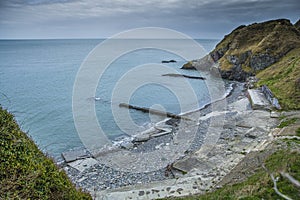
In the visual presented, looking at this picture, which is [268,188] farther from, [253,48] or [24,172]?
[253,48]

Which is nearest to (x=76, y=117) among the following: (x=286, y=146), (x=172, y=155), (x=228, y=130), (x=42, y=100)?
(x=42, y=100)

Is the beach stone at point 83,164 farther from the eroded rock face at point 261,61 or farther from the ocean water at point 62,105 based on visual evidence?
the eroded rock face at point 261,61

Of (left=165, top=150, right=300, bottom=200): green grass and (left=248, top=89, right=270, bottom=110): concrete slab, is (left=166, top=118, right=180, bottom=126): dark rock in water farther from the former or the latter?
(left=165, top=150, right=300, bottom=200): green grass

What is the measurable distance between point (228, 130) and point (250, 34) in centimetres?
5575

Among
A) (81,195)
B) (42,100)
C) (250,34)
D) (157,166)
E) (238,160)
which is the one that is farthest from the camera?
(250,34)

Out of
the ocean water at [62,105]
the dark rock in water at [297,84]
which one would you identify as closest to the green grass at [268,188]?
the ocean water at [62,105]

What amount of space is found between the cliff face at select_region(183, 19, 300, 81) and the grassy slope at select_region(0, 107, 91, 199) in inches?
1976

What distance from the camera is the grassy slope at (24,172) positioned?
604 centimetres

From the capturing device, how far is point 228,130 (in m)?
19.7

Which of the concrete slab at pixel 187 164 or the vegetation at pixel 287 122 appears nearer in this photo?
the concrete slab at pixel 187 164

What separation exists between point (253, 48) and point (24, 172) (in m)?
58.4

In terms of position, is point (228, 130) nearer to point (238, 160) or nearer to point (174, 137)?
point (174, 137)

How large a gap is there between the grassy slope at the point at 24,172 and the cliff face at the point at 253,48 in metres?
50.2

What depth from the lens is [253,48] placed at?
55.2 metres
